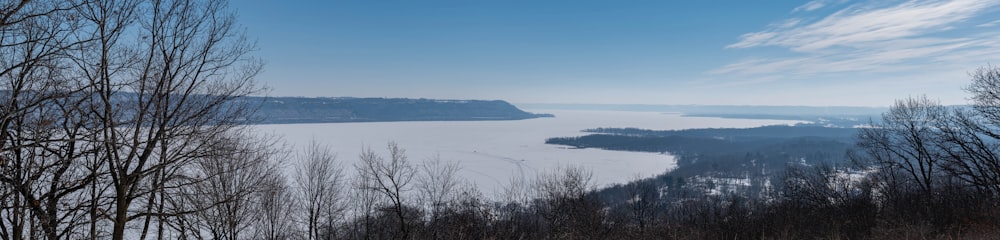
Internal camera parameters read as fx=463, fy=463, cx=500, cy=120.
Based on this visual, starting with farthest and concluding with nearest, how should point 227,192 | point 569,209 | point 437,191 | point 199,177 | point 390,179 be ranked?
point 437,191
point 390,179
point 569,209
point 227,192
point 199,177

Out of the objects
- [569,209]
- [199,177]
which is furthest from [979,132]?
[199,177]

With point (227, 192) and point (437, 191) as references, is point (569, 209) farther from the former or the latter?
point (437, 191)

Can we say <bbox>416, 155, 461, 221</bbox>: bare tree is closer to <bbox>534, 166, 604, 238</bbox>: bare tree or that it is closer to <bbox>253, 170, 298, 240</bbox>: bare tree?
<bbox>534, 166, 604, 238</bbox>: bare tree

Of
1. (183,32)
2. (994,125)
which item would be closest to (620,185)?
(994,125)

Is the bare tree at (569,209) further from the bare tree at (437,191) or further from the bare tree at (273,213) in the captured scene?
the bare tree at (273,213)

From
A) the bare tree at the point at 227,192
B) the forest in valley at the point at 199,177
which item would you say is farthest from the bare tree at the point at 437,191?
the bare tree at the point at 227,192

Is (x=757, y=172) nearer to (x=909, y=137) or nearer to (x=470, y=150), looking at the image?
(x=470, y=150)

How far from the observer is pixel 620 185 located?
5928 centimetres

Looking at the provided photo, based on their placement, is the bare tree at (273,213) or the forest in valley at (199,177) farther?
the bare tree at (273,213)

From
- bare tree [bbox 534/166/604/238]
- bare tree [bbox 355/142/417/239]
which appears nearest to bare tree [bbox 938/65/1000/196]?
bare tree [bbox 534/166/604/238]

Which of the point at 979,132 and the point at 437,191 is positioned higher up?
the point at 979,132

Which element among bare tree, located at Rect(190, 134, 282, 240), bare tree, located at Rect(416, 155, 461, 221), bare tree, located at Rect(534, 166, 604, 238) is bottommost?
bare tree, located at Rect(416, 155, 461, 221)

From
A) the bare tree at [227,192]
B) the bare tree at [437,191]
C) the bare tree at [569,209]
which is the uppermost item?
the bare tree at [227,192]

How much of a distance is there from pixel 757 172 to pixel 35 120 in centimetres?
9101
